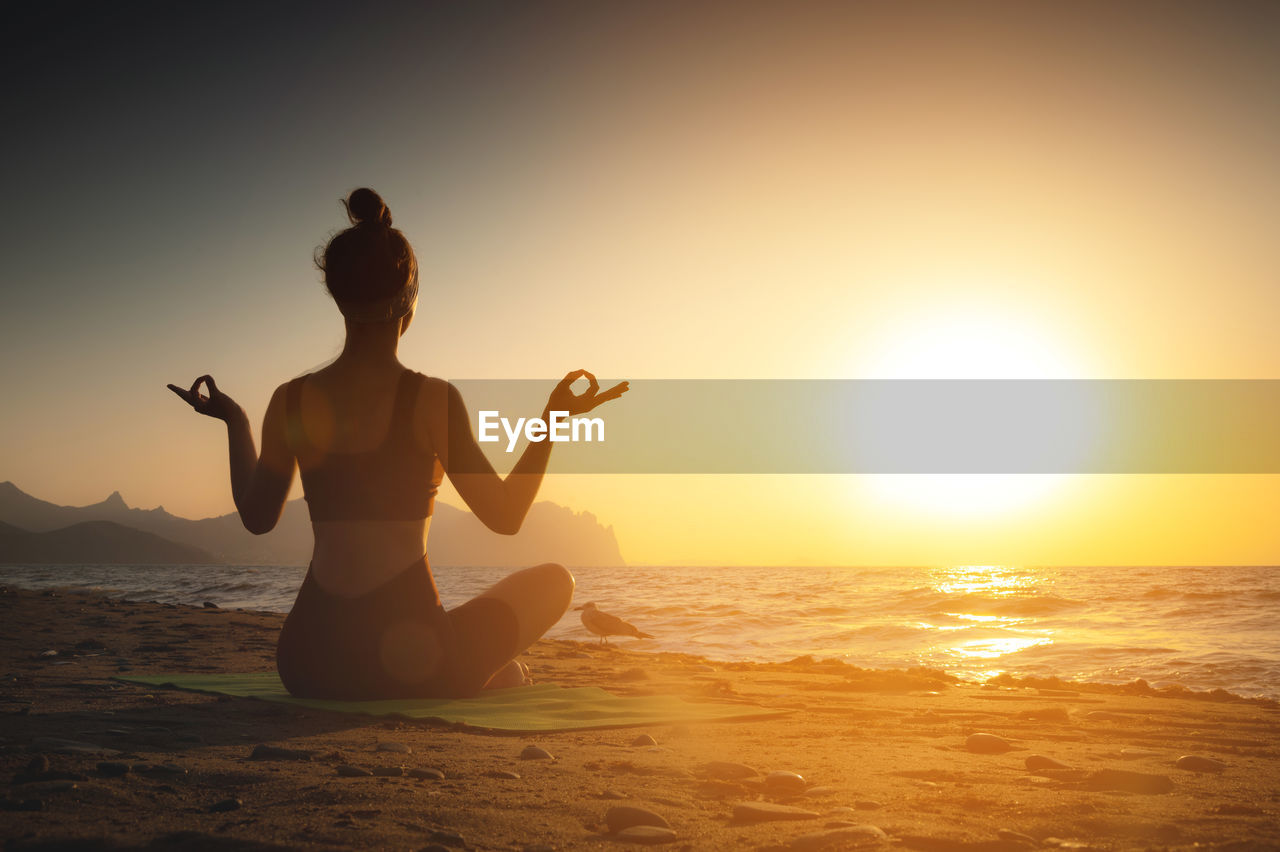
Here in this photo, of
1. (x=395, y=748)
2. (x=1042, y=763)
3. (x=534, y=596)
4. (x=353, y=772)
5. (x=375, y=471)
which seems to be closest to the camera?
(x=353, y=772)

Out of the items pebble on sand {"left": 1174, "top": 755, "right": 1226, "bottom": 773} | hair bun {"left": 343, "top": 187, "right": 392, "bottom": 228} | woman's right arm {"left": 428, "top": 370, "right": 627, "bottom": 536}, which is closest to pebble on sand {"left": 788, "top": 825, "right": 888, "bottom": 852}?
woman's right arm {"left": 428, "top": 370, "right": 627, "bottom": 536}

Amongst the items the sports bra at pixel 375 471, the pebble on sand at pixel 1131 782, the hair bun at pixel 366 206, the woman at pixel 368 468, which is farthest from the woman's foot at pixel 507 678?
the pebble on sand at pixel 1131 782

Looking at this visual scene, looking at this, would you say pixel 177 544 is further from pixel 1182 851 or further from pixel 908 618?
pixel 1182 851

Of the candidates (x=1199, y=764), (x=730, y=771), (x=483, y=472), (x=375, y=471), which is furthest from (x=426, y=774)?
(x=1199, y=764)

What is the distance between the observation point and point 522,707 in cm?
395

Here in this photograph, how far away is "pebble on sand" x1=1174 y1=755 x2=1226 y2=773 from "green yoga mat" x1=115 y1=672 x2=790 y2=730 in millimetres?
1814

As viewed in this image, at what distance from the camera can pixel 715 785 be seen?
270cm

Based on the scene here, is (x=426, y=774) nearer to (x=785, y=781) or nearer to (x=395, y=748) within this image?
(x=395, y=748)

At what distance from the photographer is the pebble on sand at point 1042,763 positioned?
3.23 metres

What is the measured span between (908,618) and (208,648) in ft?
44.2

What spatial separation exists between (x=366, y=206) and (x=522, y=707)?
7.83 feet

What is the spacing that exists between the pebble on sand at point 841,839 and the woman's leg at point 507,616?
1.97 metres

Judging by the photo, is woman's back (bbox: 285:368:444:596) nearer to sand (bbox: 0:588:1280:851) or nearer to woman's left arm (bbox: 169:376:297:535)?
woman's left arm (bbox: 169:376:297:535)

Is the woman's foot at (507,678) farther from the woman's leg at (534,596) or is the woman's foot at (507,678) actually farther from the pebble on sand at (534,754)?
the pebble on sand at (534,754)
